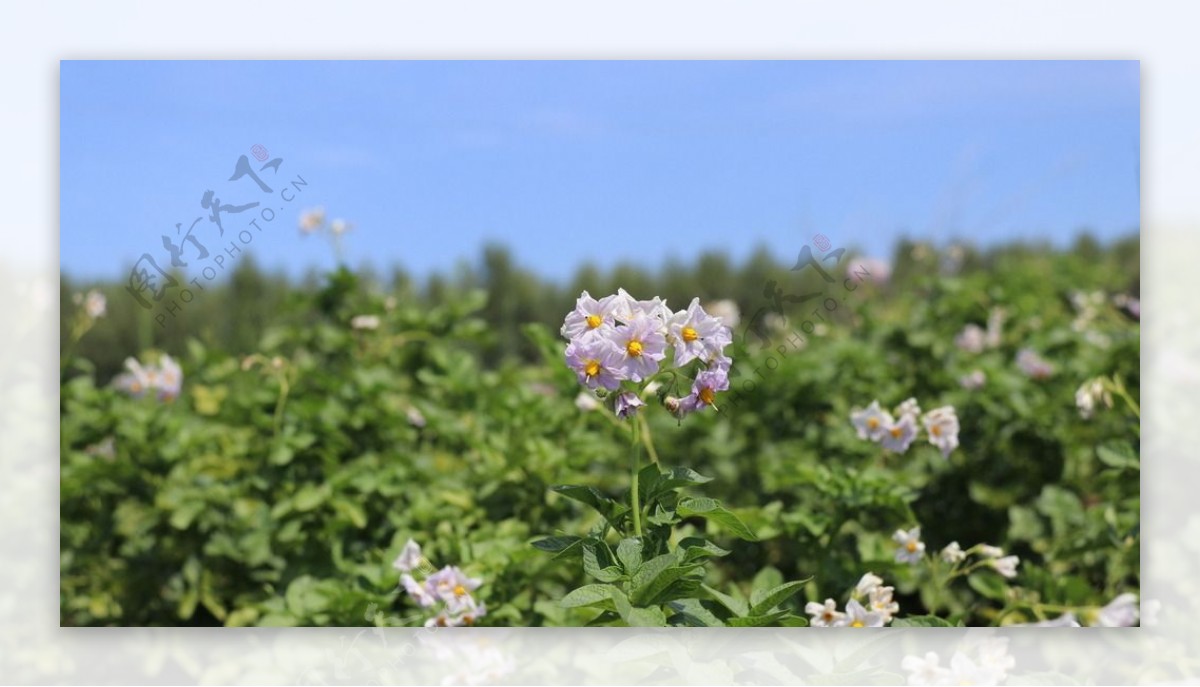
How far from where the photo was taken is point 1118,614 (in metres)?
2.06

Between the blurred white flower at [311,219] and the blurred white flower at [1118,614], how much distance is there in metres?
1.67

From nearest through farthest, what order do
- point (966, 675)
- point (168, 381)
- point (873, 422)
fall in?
1. point (966, 675)
2. point (873, 422)
3. point (168, 381)

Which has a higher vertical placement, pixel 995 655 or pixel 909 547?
pixel 909 547

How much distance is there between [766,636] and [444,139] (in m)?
1.18

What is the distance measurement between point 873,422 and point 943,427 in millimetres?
127

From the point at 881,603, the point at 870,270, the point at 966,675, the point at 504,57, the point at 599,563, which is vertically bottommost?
the point at 966,675

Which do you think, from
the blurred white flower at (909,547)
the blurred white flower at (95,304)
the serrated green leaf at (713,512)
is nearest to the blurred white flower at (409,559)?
the serrated green leaf at (713,512)

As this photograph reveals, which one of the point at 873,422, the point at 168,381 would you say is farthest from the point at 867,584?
the point at 168,381

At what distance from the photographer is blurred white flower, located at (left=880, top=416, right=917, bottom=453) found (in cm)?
213

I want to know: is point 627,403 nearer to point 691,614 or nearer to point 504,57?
point 691,614

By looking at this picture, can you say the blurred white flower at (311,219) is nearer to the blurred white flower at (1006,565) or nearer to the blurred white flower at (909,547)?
the blurred white flower at (909,547)

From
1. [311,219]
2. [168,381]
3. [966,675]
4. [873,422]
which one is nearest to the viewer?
[966,675]

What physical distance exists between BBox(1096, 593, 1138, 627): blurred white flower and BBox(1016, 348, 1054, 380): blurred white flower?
Answer: 2.58 ft

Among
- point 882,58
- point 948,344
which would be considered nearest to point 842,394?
point 948,344
